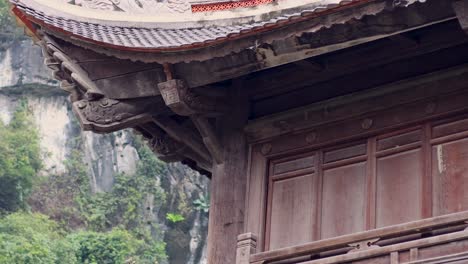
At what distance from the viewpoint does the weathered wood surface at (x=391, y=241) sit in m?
8.46

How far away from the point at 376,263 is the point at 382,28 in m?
1.93

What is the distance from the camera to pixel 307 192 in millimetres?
10273

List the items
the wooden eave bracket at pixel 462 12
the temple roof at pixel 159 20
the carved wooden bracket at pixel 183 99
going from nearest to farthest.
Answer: the wooden eave bracket at pixel 462 12 → the temple roof at pixel 159 20 → the carved wooden bracket at pixel 183 99

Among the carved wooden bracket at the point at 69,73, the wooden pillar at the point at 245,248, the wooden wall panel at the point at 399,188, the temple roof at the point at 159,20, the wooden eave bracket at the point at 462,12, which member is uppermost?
the temple roof at the point at 159,20

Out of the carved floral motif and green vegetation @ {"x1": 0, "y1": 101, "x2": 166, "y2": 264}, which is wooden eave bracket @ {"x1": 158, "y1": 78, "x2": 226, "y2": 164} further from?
green vegetation @ {"x1": 0, "y1": 101, "x2": 166, "y2": 264}

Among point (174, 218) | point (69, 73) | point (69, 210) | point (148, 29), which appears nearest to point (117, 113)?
point (69, 73)

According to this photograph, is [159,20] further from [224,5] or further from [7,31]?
[7,31]

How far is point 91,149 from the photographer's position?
60969 millimetres

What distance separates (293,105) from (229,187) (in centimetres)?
100

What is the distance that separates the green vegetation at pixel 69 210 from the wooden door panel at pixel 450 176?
43.9 m

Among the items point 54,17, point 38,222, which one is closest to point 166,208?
point 38,222

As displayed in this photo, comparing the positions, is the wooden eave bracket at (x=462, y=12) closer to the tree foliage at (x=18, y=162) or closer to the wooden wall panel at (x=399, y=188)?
the wooden wall panel at (x=399, y=188)

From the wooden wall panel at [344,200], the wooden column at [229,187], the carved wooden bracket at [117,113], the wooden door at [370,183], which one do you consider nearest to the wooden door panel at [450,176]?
the wooden door at [370,183]

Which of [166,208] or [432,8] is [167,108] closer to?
[432,8]
